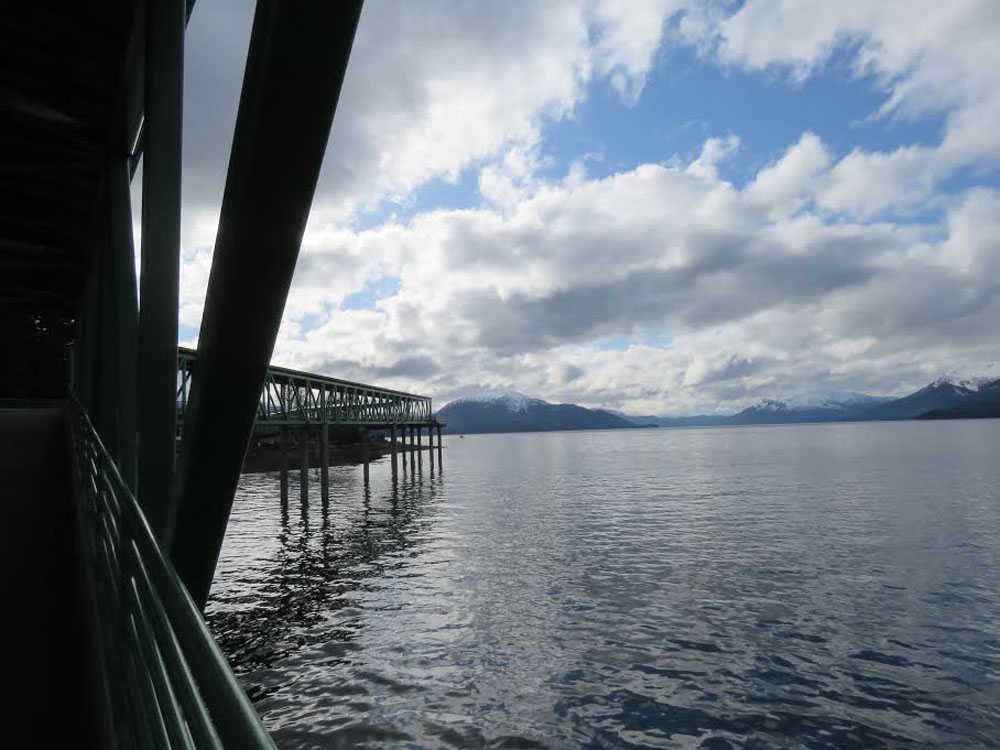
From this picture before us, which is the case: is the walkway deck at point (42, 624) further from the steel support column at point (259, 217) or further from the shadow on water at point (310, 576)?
the shadow on water at point (310, 576)

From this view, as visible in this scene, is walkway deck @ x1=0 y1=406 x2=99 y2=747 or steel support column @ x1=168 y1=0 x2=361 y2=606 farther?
walkway deck @ x1=0 y1=406 x2=99 y2=747

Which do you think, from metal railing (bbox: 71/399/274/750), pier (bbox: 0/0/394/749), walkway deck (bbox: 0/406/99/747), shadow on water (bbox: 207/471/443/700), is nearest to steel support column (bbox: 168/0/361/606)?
pier (bbox: 0/0/394/749)

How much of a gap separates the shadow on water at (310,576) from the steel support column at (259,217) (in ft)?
34.8

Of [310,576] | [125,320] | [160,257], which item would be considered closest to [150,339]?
[160,257]

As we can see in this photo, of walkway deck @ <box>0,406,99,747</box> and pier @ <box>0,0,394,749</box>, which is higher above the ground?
pier @ <box>0,0,394,749</box>

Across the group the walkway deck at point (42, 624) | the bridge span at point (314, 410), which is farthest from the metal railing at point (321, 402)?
the walkway deck at point (42, 624)

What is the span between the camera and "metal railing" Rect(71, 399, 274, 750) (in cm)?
108

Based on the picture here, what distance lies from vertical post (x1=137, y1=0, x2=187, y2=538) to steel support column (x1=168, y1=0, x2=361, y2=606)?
90 cm

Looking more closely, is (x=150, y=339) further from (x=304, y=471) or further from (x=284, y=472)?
(x=284, y=472)

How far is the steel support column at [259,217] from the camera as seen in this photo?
5.92ft

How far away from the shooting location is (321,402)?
38.9 metres

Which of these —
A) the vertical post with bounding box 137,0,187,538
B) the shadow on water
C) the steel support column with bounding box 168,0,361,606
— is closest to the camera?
the steel support column with bounding box 168,0,361,606

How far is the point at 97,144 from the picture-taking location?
7266 mm

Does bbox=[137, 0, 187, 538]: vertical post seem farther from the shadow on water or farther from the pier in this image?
the shadow on water
